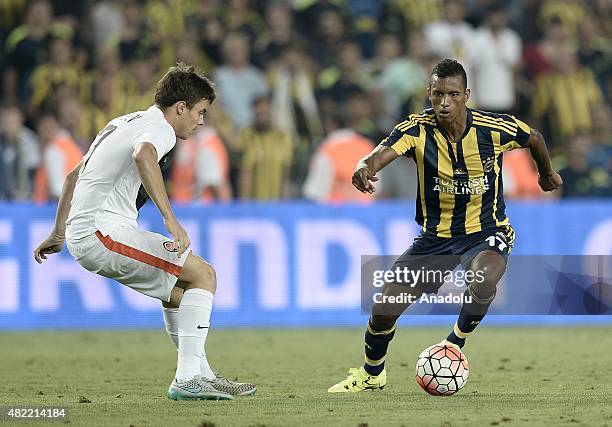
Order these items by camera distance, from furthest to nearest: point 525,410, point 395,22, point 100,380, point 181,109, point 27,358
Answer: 1. point 395,22
2. point 27,358
3. point 100,380
4. point 181,109
5. point 525,410

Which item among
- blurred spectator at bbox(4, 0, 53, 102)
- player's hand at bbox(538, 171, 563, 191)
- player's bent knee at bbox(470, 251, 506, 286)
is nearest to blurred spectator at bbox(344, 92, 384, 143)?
blurred spectator at bbox(4, 0, 53, 102)

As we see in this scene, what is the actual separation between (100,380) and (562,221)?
6432mm

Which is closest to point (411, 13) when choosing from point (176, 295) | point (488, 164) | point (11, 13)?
point (11, 13)

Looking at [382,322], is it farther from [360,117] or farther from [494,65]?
[494,65]

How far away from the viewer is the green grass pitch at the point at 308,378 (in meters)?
6.55

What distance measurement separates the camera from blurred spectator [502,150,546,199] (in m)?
14.5

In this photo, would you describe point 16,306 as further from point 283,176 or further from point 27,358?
point 283,176

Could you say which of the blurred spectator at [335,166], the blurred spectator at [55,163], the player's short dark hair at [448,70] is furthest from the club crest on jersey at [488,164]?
the blurred spectator at [55,163]

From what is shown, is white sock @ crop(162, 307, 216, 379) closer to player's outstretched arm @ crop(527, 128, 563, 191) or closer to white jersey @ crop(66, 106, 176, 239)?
white jersey @ crop(66, 106, 176, 239)

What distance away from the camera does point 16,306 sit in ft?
42.4

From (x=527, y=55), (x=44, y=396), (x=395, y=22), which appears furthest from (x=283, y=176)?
(x=44, y=396)

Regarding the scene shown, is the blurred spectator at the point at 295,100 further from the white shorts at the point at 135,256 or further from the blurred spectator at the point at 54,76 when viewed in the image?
the white shorts at the point at 135,256

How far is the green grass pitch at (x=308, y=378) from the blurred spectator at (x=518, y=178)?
2133 mm

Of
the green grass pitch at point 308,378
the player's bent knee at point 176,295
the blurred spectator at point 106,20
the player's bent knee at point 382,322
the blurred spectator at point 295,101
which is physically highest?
the blurred spectator at point 106,20
